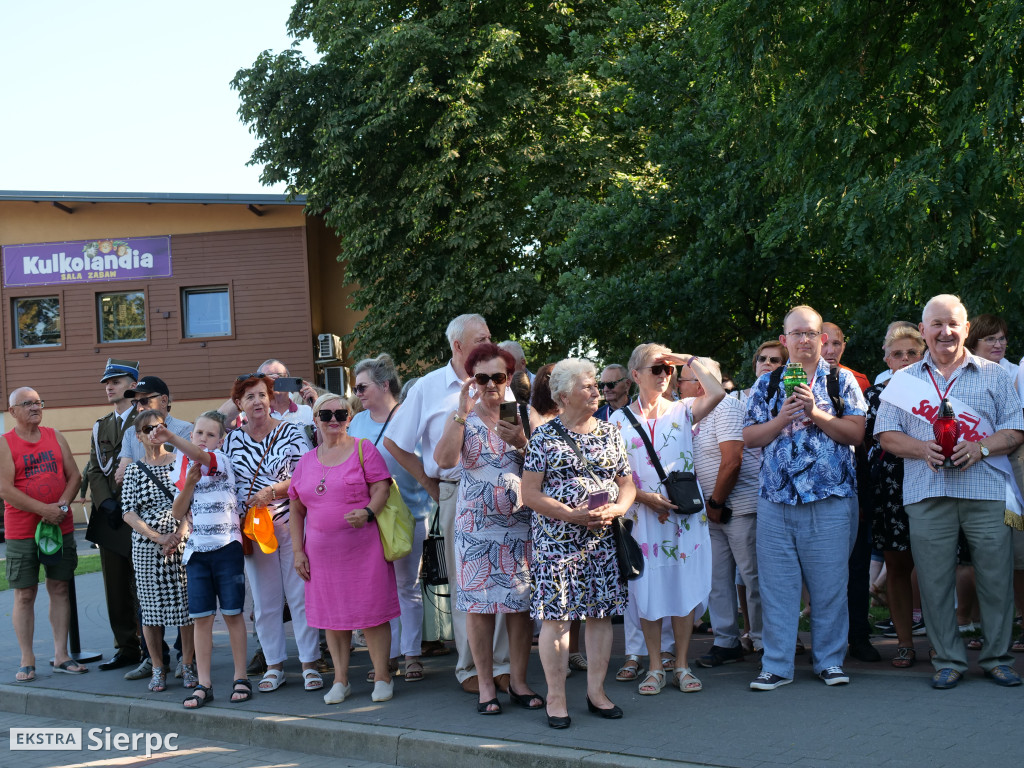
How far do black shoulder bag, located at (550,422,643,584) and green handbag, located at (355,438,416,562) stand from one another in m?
1.52

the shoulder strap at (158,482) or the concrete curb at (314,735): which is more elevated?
the shoulder strap at (158,482)

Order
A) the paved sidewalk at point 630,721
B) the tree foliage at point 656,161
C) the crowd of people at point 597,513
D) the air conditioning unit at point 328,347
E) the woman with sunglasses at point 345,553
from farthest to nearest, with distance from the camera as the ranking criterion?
the air conditioning unit at point 328,347 < the tree foliage at point 656,161 < the woman with sunglasses at point 345,553 < the crowd of people at point 597,513 < the paved sidewalk at point 630,721

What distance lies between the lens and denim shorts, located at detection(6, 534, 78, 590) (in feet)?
26.9

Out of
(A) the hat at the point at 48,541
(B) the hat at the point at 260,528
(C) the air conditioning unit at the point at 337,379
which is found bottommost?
(A) the hat at the point at 48,541

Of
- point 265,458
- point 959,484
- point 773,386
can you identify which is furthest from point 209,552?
point 959,484

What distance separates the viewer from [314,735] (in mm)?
5961

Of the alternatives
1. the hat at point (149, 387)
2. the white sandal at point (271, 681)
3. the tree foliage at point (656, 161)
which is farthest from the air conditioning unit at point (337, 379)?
the white sandal at point (271, 681)

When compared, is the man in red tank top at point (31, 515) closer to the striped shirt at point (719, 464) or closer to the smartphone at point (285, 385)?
the smartphone at point (285, 385)

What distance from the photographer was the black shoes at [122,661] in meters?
8.24

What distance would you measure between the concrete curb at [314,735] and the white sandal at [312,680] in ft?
1.82

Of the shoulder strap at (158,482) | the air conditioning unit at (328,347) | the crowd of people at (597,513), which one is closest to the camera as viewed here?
the crowd of people at (597,513)

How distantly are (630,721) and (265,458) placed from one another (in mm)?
3170

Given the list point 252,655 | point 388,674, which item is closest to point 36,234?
point 252,655

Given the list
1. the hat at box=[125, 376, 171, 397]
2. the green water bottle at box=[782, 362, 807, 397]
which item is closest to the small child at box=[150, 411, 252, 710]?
the hat at box=[125, 376, 171, 397]
